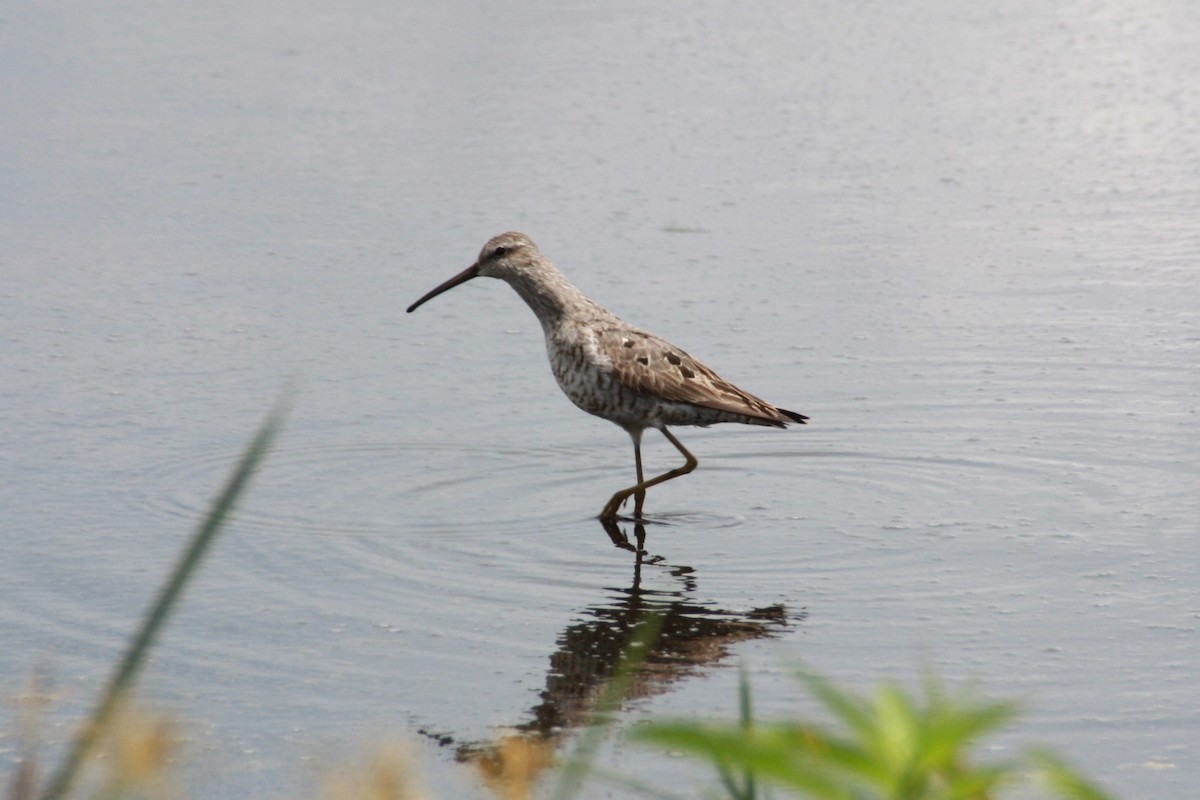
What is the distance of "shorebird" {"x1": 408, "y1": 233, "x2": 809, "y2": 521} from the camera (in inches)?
309

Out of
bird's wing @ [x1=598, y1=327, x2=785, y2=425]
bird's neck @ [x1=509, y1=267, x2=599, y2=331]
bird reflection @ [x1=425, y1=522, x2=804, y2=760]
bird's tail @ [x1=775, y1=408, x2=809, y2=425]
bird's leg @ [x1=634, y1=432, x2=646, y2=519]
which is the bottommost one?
bird reflection @ [x1=425, y1=522, x2=804, y2=760]

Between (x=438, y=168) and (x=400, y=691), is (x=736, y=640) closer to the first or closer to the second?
(x=400, y=691)

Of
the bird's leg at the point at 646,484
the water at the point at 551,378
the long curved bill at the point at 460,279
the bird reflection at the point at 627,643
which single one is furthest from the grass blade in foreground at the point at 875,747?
the long curved bill at the point at 460,279

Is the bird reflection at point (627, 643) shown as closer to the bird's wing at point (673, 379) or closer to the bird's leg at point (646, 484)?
the bird's leg at point (646, 484)

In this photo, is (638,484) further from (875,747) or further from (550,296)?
(875,747)

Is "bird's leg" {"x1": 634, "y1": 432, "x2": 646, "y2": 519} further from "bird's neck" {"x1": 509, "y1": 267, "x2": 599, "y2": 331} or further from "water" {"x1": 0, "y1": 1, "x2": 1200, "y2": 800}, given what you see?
"bird's neck" {"x1": 509, "y1": 267, "x2": 599, "y2": 331}

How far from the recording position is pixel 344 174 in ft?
40.0

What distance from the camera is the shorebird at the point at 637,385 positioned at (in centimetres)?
784

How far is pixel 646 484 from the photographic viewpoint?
25.8 ft

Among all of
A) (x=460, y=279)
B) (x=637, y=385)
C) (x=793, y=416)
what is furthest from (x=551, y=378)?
(x=793, y=416)

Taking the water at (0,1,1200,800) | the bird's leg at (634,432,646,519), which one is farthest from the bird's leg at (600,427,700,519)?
the water at (0,1,1200,800)

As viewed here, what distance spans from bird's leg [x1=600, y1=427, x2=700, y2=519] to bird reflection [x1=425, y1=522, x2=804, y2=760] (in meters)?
0.63

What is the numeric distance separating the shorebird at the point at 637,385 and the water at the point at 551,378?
1.11ft

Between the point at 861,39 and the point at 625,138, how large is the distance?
11.2 ft
